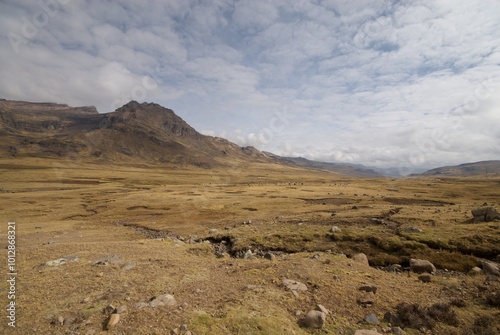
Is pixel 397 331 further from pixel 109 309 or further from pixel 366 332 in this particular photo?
pixel 109 309

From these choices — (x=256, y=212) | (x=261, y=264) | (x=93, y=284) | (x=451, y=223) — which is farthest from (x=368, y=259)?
(x=256, y=212)

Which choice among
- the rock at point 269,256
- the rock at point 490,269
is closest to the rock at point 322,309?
the rock at point 269,256

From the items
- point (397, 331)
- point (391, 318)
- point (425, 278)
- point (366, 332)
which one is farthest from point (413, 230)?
point (366, 332)

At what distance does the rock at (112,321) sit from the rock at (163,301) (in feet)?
5.59

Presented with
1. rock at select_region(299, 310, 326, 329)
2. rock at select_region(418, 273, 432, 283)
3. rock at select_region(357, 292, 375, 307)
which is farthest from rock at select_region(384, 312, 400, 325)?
rock at select_region(418, 273, 432, 283)

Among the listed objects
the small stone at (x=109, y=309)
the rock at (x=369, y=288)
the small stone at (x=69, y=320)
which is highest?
the rock at (x=369, y=288)

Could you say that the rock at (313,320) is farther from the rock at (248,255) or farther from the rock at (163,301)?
the rock at (248,255)

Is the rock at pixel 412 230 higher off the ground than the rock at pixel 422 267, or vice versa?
the rock at pixel 412 230

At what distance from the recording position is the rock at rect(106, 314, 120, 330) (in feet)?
38.0

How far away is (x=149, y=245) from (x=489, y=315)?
26.9 meters

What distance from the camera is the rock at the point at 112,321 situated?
11595 millimetres

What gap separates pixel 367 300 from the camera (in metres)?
14.9

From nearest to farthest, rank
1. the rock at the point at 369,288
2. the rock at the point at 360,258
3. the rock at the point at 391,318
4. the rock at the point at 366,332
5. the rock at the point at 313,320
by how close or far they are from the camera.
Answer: the rock at the point at 366,332 < the rock at the point at 313,320 < the rock at the point at 391,318 < the rock at the point at 369,288 < the rock at the point at 360,258

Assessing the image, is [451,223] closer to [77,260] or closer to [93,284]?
[93,284]
